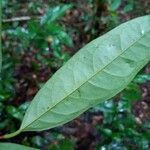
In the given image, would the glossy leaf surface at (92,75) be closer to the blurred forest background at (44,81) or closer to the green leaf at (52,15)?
the blurred forest background at (44,81)

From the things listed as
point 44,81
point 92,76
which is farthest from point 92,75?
point 44,81

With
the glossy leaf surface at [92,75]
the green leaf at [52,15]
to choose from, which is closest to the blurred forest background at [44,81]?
the green leaf at [52,15]

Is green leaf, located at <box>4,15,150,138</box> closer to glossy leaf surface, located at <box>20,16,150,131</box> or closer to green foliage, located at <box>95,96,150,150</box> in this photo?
glossy leaf surface, located at <box>20,16,150,131</box>

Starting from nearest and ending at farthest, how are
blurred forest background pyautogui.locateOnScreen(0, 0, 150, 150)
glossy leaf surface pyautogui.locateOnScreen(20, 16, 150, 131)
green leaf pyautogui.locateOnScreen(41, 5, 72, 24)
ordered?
glossy leaf surface pyautogui.locateOnScreen(20, 16, 150, 131) → blurred forest background pyautogui.locateOnScreen(0, 0, 150, 150) → green leaf pyautogui.locateOnScreen(41, 5, 72, 24)

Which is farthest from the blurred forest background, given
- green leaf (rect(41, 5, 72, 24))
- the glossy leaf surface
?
the glossy leaf surface

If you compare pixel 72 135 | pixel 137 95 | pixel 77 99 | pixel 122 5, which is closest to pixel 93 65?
pixel 77 99

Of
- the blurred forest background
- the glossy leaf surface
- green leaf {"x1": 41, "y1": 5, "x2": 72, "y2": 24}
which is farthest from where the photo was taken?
green leaf {"x1": 41, "y1": 5, "x2": 72, "y2": 24}
